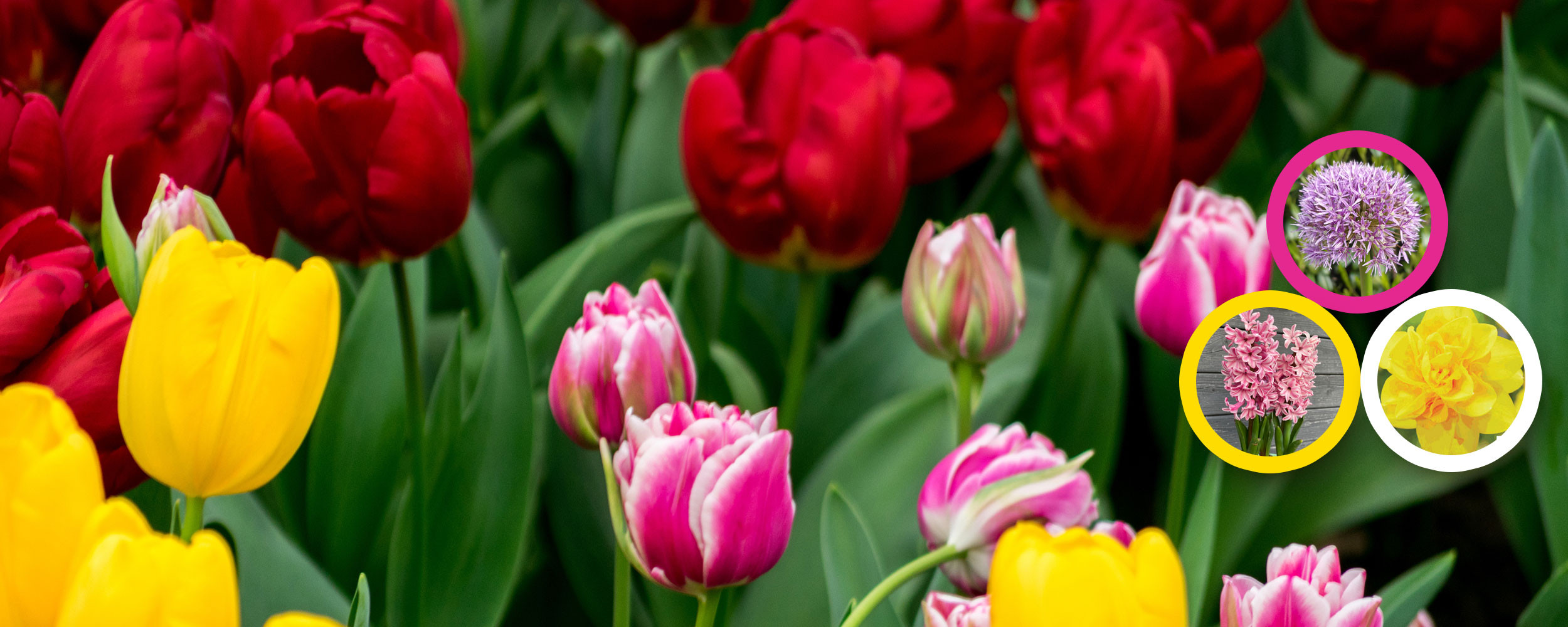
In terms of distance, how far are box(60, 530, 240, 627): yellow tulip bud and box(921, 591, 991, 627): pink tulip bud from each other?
7.9 inches

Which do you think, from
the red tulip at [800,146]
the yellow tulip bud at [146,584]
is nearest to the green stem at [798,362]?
the red tulip at [800,146]

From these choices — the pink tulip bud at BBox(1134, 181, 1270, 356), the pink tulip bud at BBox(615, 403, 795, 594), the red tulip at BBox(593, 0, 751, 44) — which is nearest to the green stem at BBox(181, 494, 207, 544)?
the pink tulip bud at BBox(615, 403, 795, 594)

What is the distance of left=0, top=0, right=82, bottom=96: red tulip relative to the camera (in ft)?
1.95

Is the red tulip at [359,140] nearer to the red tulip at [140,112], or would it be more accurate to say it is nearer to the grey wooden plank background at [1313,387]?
the red tulip at [140,112]

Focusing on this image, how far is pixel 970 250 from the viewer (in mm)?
A: 463

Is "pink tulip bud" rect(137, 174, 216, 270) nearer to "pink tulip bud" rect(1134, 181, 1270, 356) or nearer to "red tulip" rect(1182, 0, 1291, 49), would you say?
"pink tulip bud" rect(1134, 181, 1270, 356)

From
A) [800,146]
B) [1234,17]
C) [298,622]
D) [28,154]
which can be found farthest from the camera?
[1234,17]

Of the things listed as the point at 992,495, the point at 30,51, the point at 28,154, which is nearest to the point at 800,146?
the point at 992,495

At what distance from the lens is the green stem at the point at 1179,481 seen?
0.49 meters

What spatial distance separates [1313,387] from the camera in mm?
401

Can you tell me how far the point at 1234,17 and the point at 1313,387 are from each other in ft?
1.09

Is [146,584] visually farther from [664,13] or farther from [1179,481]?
[664,13]

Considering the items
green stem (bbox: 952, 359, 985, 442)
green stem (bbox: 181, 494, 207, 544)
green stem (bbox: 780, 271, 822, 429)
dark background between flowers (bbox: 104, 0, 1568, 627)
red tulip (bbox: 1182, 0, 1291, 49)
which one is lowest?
dark background between flowers (bbox: 104, 0, 1568, 627)

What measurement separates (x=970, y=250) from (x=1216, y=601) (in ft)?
1.01
